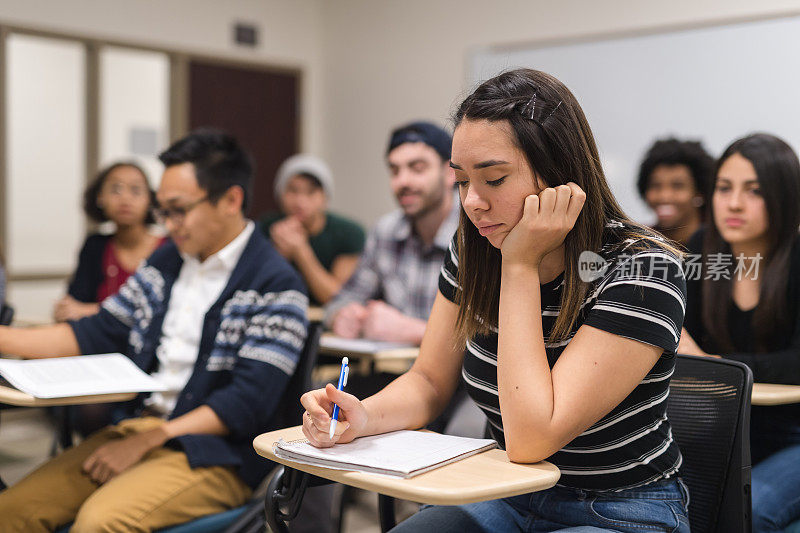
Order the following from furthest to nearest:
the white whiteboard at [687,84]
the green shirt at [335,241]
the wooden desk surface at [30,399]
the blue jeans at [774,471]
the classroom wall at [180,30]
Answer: the classroom wall at [180,30] < the green shirt at [335,241] < the white whiteboard at [687,84] < the blue jeans at [774,471] < the wooden desk surface at [30,399]

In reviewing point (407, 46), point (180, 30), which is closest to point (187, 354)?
point (180, 30)

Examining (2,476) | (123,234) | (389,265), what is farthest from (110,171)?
(2,476)

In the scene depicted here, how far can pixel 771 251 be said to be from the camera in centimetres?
211

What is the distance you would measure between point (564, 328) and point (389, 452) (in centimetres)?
36

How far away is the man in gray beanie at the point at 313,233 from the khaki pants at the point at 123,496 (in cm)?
194

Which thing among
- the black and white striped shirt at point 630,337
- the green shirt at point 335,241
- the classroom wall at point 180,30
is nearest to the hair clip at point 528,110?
the black and white striped shirt at point 630,337

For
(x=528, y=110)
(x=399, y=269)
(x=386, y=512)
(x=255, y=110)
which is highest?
(x=255, y=110)

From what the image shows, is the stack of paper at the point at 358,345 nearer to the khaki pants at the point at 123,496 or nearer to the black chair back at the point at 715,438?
the khaki pants at the point at 123,496

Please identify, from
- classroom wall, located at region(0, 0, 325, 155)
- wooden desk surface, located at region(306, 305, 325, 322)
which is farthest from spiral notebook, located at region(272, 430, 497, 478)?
classroom wall, located at region(0, 0, 325, 155)

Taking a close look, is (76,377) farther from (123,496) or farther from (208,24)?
(208,24)

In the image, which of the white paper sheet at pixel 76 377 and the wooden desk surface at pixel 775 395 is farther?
the wooden desk surface at pixel 775 395

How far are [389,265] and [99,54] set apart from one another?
3.01 m

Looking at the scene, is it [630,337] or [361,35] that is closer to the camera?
[630,337]

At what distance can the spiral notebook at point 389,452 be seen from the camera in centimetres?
116
